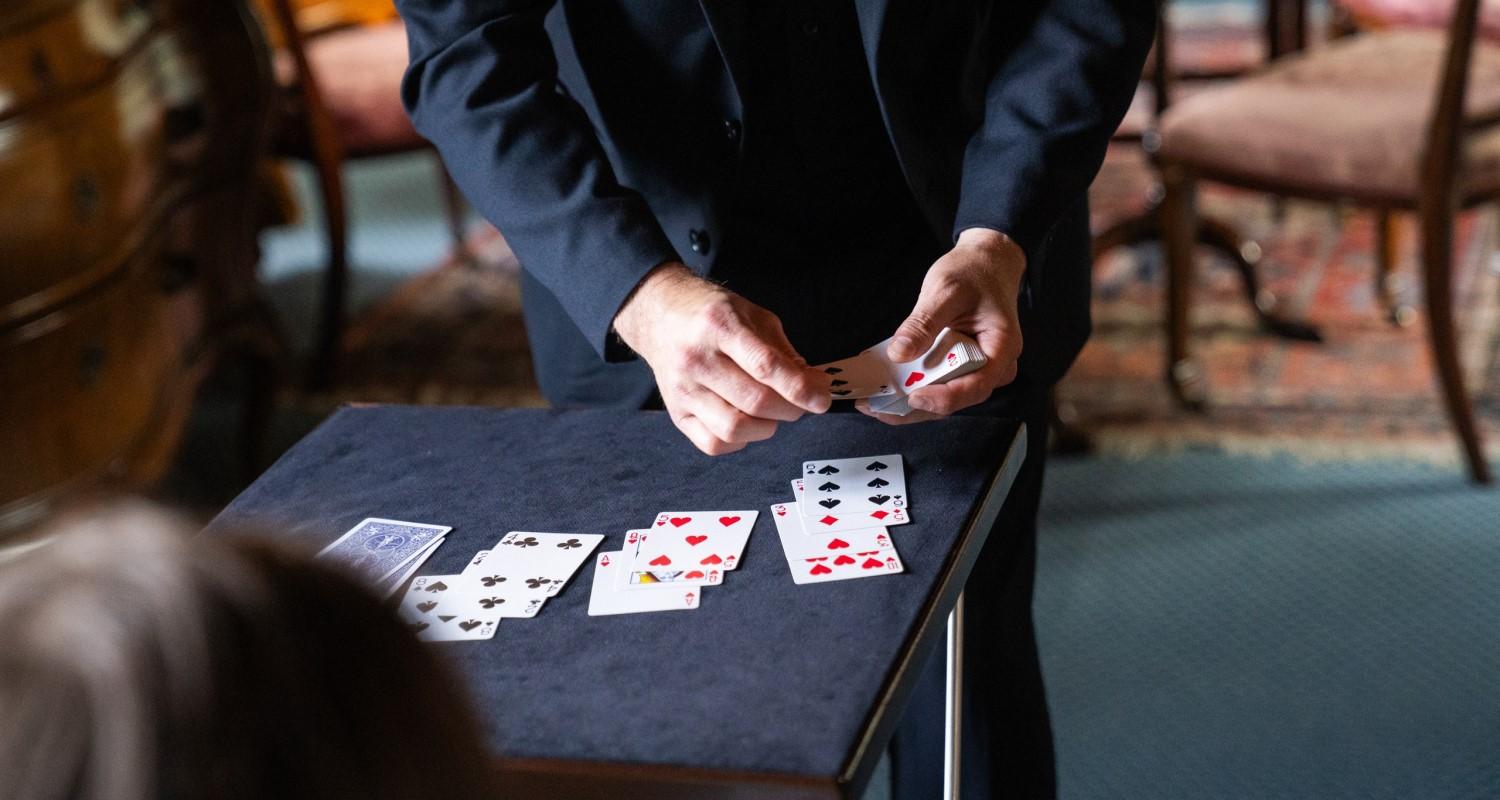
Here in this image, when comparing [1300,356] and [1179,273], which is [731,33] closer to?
[1179,273]

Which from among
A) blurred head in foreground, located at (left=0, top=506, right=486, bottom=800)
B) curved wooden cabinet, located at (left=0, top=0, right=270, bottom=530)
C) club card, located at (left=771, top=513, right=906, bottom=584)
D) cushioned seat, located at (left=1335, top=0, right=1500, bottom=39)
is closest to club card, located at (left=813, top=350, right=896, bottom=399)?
club card, located at (left=771, top=513, right=906, bottom=584)

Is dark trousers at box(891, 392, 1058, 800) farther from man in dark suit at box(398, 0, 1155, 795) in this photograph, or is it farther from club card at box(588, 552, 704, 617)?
club card at box(588, 552, 704, 617)

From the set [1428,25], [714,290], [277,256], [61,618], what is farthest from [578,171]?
[277,256]

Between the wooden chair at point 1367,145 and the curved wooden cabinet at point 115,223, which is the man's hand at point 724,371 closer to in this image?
the curved wooden cabinet at point 115,223

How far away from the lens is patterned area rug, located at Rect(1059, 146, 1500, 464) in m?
3.15

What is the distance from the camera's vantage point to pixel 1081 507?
9.81 ft

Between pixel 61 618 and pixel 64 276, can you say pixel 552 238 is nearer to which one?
pixel 61 618

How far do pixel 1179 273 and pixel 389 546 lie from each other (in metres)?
2.40

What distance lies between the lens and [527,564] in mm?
1153

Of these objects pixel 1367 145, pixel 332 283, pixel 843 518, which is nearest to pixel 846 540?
pixel 843 518

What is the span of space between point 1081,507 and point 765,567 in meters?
1.98

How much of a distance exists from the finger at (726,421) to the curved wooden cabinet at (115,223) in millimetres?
1654

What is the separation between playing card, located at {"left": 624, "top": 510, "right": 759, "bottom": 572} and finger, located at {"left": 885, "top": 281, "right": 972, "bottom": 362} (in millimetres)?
202

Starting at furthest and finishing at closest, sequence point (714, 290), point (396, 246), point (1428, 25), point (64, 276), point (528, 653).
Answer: point (396, 246) < point (1428, 25) < point (64, 276) < point (714, 290) < point (528, 653)
